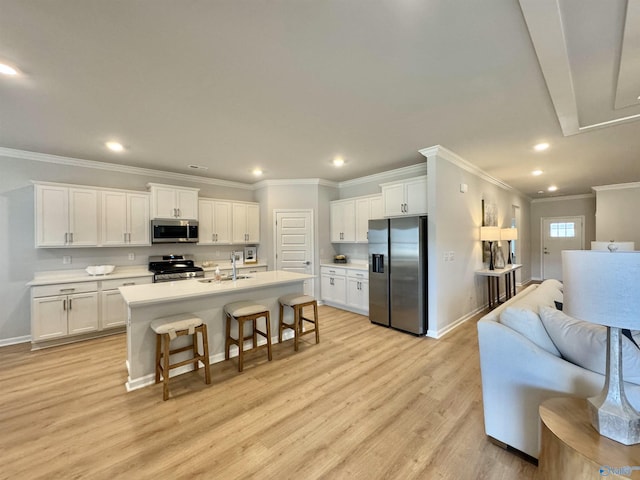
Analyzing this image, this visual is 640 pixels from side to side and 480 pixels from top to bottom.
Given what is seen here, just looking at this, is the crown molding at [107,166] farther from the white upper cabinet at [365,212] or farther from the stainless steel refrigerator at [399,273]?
the stainless steel refrigerator at [399,273]

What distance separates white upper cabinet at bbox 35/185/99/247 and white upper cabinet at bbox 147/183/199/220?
30.3 inches

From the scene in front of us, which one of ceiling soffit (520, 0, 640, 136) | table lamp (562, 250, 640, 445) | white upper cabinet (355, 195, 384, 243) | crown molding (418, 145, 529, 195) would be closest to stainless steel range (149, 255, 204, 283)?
white upper cabinet (355, 195, 384, 243)

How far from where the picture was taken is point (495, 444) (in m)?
1.87

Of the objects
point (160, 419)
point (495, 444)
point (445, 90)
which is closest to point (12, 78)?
point (160, 419)

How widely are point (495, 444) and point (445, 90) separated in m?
2.76

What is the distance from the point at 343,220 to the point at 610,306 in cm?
466

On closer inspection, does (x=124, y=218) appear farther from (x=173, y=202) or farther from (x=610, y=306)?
(x=610, y=306)

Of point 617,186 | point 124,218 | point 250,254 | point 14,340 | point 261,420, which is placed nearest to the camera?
point 261,420

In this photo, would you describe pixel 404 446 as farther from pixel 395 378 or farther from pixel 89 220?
pixel 89 220

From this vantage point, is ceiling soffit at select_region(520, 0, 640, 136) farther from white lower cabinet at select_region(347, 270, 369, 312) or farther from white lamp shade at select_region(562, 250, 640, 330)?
white lower cabinet at select_region(347, 270, 369, 312)

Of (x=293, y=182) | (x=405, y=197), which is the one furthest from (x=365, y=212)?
(x=293, y=182)

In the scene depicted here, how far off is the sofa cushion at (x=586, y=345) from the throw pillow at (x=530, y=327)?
36 millimetres

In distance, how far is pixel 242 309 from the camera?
9.68 feet

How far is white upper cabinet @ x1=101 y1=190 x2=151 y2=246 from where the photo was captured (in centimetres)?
419
